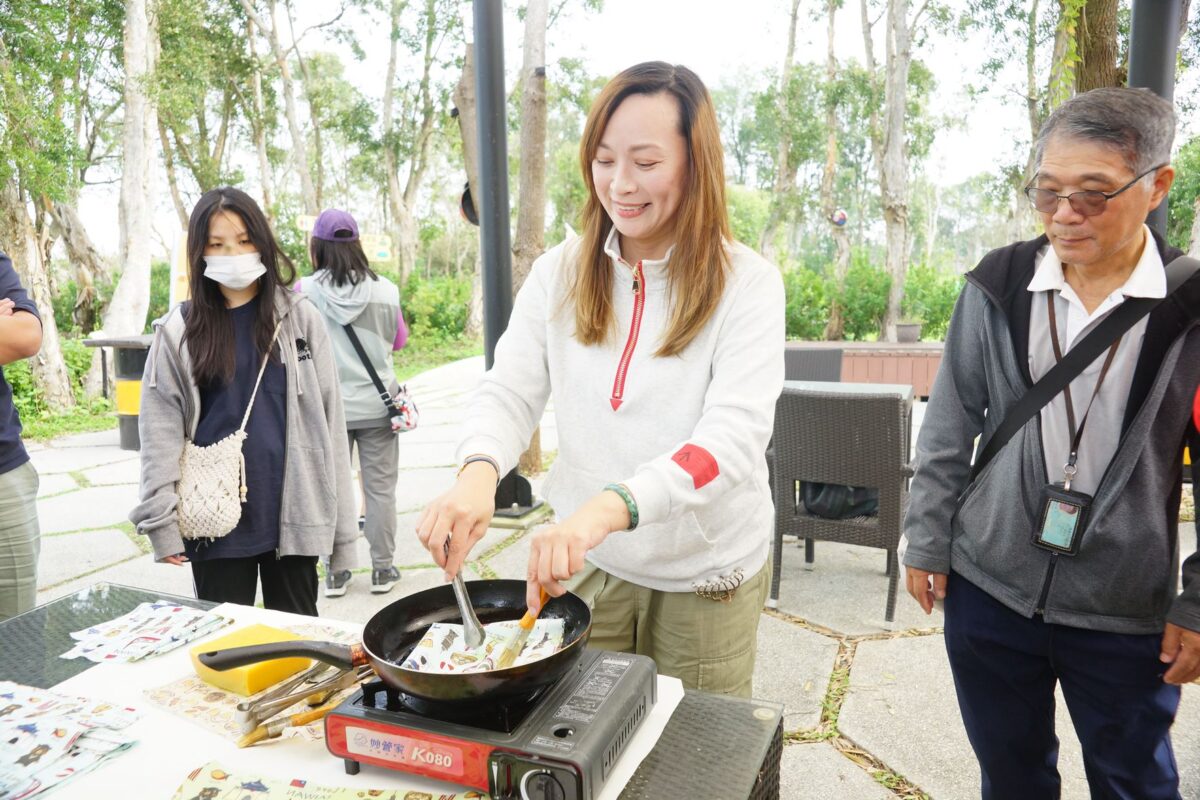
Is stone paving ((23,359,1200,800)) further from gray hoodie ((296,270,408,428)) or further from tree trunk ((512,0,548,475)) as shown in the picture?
tree trunk ((512,0,548,475))

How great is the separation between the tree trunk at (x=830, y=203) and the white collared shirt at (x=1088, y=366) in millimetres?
14085

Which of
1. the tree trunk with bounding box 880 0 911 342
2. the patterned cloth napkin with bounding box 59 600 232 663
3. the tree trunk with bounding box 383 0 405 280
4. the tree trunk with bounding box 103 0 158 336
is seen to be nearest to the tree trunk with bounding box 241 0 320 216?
the tree trunk with bounding box 383 0 405 280

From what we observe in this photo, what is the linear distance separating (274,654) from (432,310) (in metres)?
20.0

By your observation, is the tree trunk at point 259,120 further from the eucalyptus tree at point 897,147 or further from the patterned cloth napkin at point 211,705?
the patterned cloth napkin at point 211,705

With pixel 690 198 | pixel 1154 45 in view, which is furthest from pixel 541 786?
pixel 1154 45

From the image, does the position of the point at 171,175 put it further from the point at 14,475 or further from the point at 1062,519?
the point at 1062,519

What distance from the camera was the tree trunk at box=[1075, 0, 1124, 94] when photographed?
14.8 feet

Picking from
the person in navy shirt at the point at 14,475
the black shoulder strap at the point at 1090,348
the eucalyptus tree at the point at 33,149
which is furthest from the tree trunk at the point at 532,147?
the eucalyptus tree at the point at 33,149

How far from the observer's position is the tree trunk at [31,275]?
1023 cm

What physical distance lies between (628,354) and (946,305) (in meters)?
16.8

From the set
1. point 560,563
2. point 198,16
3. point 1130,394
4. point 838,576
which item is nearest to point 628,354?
point 560,563

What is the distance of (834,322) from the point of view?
15.5 m

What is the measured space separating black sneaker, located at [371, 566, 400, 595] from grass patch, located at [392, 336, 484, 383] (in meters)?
11.8

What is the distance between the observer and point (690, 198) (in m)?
1.68
